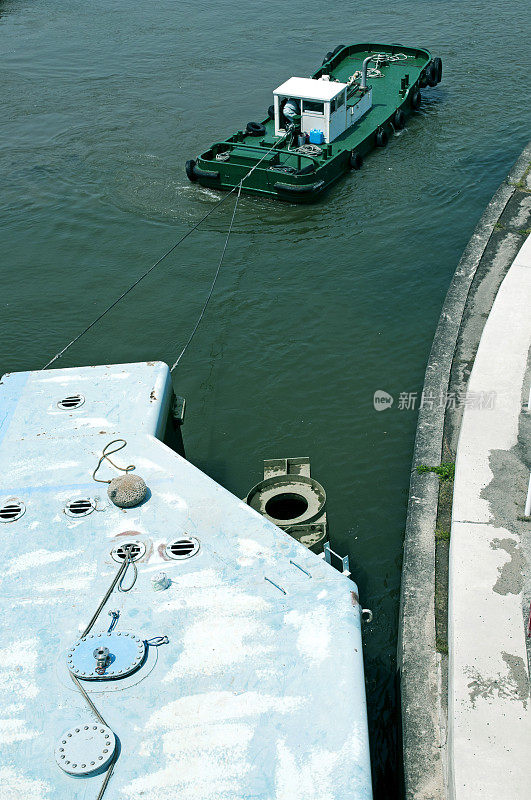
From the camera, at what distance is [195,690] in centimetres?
518

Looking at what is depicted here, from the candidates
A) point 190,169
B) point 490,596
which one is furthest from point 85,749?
point 190,169

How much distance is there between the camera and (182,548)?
622cm

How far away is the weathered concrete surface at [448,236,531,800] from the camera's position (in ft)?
19.4

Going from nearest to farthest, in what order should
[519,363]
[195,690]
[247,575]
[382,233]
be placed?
[195,690] < [247,575] < [519,363] < [382,233]

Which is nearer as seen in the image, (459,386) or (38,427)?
(38,427)

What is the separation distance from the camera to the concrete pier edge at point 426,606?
635 centimetres

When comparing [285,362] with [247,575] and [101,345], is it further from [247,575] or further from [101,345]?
[247,575]

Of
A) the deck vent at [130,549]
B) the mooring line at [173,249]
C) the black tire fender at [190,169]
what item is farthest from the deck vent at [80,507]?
→ the black tire fender at [190,169]

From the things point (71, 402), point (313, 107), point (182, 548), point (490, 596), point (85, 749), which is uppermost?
point (313, 107)

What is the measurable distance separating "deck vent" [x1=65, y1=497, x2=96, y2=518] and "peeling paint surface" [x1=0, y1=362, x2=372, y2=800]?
54mm

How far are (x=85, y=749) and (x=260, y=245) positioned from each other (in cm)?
1285

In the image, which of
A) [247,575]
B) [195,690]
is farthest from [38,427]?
[195,690]

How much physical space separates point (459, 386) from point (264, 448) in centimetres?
273

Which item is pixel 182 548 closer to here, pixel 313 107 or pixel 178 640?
pixel 178 640
